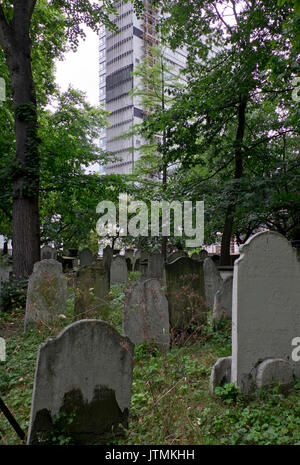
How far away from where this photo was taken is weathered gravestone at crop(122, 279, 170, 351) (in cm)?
499

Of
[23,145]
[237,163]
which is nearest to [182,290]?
[23,145]

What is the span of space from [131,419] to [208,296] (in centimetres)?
482

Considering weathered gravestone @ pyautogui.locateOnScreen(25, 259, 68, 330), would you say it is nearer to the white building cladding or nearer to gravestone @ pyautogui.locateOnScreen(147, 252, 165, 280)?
gravestone @ pyautogui.locateOnScreen(147, 252, 165, 280)

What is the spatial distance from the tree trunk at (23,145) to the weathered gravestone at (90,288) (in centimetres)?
300

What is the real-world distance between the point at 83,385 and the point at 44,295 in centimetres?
359

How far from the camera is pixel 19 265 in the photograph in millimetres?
8328

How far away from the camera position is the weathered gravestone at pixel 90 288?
590cm

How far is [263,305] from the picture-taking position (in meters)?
3.47

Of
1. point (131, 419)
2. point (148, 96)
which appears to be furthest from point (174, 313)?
point (148, 96)

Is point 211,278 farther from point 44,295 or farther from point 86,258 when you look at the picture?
point 86,258

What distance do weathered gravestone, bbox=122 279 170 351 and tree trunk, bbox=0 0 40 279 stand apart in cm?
447

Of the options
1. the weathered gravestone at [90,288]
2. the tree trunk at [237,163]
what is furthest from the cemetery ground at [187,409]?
the tree trunk at [237,163]

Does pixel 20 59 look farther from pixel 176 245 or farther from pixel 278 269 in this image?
pixel 176 245

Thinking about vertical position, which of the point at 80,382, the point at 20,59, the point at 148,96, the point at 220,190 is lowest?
the point at 80,382
